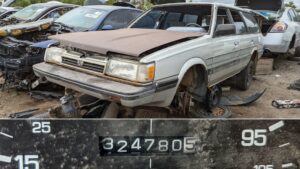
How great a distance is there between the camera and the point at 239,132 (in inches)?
78.0

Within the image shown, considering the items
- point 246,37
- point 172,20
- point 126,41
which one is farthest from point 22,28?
point 246,37

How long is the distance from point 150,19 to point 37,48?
196cm

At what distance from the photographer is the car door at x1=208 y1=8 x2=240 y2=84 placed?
4.78 m

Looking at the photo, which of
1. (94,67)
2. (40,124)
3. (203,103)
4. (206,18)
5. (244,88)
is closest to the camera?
(40,124)

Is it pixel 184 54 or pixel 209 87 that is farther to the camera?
pixel 209 87

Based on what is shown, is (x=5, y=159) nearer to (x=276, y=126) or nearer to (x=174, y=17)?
(x=276, y=126)

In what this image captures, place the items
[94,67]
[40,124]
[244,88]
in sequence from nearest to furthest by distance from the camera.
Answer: [40,124]
[94,67]
[244,88]

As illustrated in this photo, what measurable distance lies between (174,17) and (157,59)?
6.89 ft

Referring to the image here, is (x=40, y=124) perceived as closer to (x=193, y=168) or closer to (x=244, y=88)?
(x=193, y=168)

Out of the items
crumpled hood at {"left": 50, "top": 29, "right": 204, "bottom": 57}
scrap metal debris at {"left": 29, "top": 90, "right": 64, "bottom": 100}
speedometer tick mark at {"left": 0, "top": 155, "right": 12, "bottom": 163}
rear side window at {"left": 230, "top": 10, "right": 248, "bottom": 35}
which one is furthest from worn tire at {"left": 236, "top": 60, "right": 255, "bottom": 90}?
speedometer tick mark at {"left": 0, "top": 155, "right": 12, "bottom": 163}

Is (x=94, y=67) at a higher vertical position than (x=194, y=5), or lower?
lower

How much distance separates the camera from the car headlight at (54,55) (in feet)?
13.7

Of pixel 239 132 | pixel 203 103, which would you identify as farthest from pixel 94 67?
pixel 239 132

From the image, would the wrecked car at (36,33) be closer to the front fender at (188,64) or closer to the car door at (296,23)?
the front fender at (188,64)
